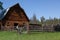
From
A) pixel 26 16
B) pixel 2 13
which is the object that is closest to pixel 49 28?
pixel 26 16

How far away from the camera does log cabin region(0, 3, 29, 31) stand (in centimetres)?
4620

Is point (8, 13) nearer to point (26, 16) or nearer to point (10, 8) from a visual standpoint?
point (10, 8)

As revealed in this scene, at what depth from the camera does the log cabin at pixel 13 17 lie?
1819 inches

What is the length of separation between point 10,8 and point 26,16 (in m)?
4.76

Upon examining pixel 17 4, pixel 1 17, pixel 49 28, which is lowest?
pixel 49 28

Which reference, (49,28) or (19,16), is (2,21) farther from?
(49,28)

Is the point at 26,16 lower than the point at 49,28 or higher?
higher

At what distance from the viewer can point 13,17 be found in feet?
156

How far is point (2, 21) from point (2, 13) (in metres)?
2.31

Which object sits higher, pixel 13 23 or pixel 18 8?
pixel 18 8

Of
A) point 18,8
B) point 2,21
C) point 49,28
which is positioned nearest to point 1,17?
point 2,21

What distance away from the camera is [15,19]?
4778cm

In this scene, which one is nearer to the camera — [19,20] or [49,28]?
[49,28]

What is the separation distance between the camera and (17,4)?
153 feet
